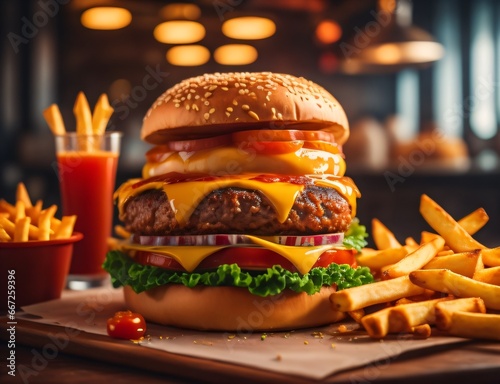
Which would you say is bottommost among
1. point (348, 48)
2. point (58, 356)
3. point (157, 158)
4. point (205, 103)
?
point (58, 356)

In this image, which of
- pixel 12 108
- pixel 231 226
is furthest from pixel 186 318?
pixel 12 108

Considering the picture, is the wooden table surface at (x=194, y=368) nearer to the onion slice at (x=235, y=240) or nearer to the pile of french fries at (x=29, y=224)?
the onion slice at (x=235, y=240)

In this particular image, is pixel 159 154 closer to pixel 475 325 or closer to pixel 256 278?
pixel 256 278

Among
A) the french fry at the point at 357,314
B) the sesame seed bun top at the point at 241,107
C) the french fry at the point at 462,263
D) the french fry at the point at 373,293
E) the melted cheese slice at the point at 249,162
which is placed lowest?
the french fry at the point at 357,314

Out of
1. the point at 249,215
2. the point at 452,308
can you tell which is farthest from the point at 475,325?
the point at 249,215

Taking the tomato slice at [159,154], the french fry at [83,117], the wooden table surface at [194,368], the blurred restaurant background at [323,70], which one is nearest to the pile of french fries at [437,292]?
the wooden table surface at [194,368]

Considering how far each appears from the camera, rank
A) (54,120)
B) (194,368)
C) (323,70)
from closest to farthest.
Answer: (194,368)
(54,120)
(323,70)

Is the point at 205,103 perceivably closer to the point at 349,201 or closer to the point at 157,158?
the point at 157,158
